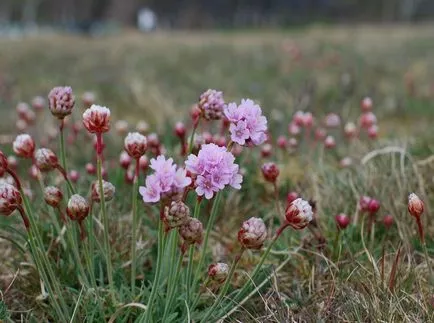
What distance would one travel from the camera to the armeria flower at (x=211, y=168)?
1675 mm

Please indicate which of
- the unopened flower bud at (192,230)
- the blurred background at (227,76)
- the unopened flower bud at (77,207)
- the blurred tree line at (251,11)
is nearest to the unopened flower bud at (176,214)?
the unopened flower bud at (192,230)

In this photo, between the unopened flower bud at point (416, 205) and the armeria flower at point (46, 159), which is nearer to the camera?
the unopened flower bud at point (416, 205)

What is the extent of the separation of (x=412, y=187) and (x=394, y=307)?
3.75 feet

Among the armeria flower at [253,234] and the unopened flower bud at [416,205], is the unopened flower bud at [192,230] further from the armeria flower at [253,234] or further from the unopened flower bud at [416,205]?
the unopened flower bud at [416,205]

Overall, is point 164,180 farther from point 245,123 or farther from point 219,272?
point 219,272

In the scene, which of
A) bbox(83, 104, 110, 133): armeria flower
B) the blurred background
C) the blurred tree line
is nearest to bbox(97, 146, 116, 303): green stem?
bbox(83, 104, 110, 133): armeria flower

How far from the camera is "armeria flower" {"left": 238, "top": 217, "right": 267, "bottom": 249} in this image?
1742 millimetres

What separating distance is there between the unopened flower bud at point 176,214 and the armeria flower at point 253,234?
0.18m

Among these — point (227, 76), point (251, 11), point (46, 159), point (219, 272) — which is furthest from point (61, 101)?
point (251, 11)

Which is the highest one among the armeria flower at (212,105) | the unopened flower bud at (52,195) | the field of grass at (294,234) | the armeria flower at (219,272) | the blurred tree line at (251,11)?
the armeria flower at (212,105)

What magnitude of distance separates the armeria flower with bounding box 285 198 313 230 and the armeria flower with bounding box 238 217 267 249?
87mm

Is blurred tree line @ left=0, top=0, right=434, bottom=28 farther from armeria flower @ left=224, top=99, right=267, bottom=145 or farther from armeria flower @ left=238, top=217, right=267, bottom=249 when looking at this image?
armeria flower @ left=238, top=217, right=267, bottom=249

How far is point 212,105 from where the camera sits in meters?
2.05

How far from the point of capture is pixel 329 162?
12.9ft
